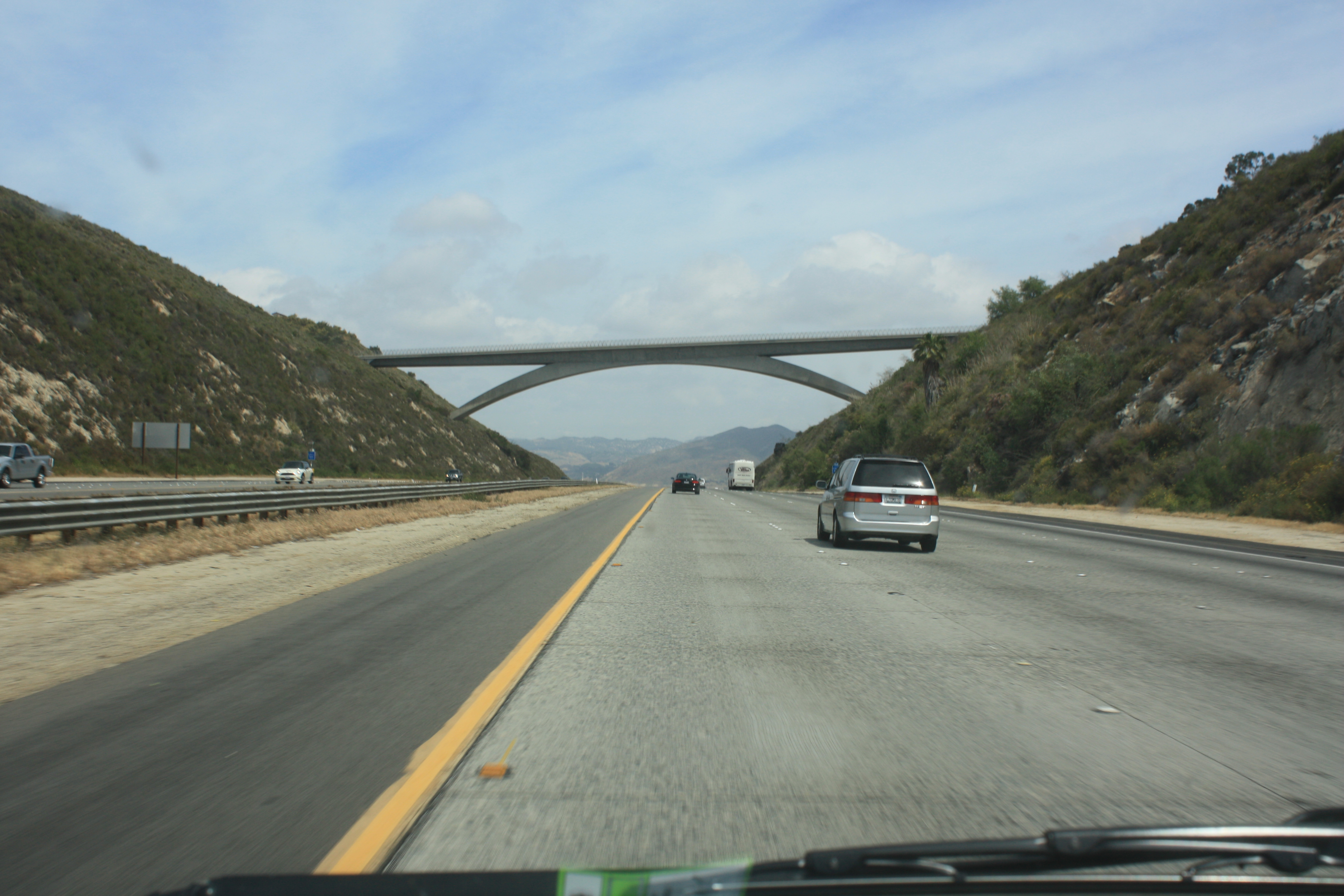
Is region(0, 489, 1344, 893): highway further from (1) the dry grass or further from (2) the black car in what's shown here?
(2) the black car

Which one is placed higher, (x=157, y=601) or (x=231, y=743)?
(x=157, y=601)

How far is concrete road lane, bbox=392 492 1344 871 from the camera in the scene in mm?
3703

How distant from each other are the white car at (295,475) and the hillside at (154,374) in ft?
23.7

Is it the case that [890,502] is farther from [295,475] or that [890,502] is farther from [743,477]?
[743,477]

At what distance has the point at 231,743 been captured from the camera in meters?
4.73

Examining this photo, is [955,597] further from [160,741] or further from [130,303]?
[130,303]

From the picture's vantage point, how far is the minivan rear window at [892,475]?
53.7 feet

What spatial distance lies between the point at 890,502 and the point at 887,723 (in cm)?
1134

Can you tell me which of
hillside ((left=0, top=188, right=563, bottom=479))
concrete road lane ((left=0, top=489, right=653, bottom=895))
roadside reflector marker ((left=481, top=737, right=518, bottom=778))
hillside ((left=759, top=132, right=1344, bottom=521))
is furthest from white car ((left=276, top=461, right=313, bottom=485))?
roadside reflector marker ((left=481, top=737, right=518, bottom=778))

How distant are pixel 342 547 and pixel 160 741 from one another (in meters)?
11.9

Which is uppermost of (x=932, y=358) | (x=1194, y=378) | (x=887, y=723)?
(x=932, y=358)

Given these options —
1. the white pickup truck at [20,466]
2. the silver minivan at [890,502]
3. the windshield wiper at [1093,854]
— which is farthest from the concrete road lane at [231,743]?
the white pickup truck at [20,466]

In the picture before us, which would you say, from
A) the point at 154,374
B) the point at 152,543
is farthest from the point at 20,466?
the point at 152,543

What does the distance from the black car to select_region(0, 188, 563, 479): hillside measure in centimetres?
2291
